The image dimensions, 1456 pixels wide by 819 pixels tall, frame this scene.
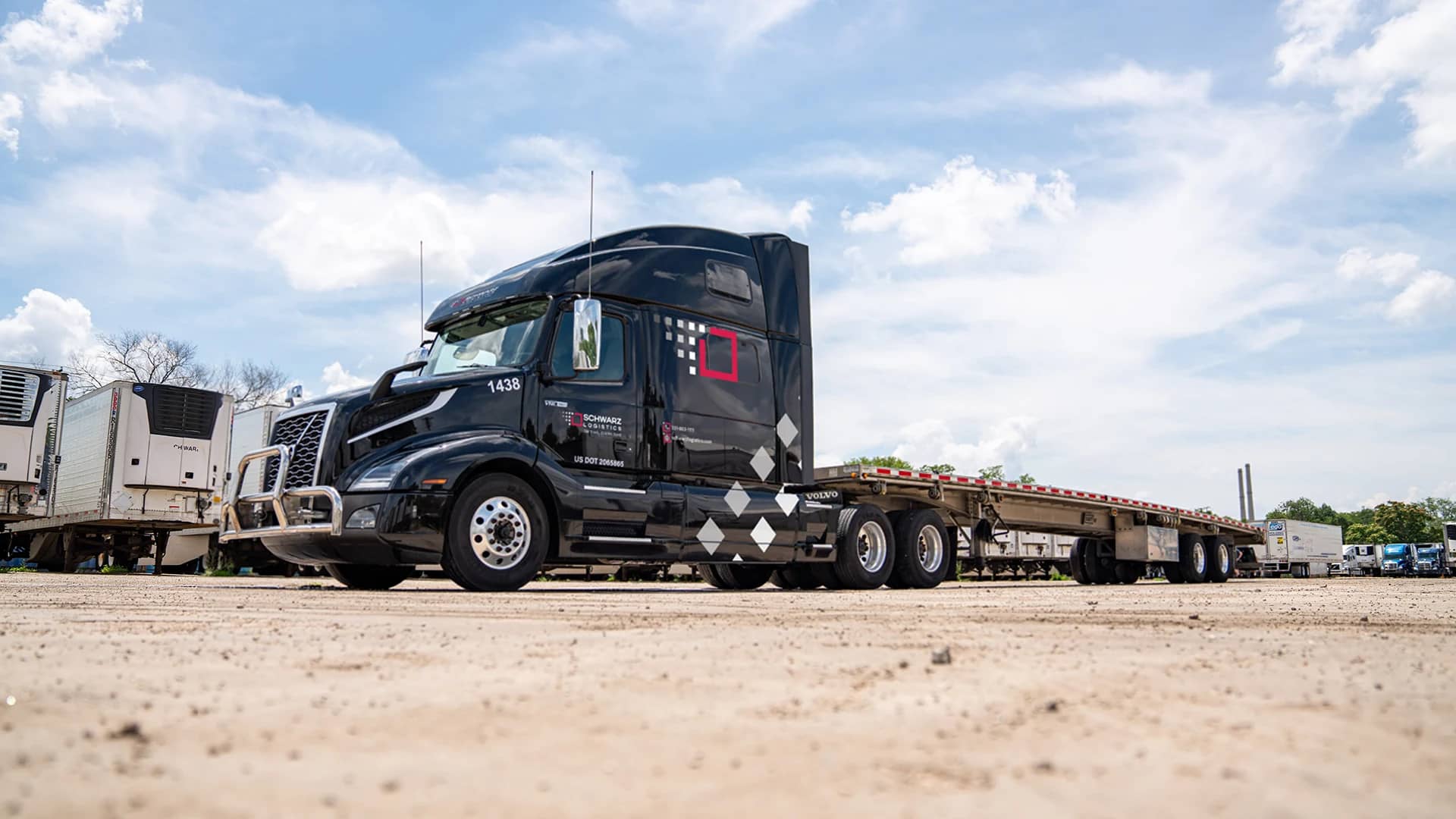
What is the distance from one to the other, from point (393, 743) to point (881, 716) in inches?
44.9

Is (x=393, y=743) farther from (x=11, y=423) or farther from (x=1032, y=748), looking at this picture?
(x=11, y=423)

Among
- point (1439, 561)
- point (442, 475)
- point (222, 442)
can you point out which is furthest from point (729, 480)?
point (1439, 561)

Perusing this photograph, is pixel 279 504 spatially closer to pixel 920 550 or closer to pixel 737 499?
pixel 737 499

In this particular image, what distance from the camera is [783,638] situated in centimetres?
469

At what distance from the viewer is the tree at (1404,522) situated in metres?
100

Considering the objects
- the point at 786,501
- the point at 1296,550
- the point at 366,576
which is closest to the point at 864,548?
the point at 786,501

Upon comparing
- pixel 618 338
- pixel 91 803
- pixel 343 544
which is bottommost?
pixel 91 803

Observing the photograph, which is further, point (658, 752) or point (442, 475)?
point (442, 475)

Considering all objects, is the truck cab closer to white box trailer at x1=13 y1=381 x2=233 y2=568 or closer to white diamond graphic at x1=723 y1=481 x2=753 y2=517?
white diamond graphic at x1=723 y1=481 x2=753 y2=517

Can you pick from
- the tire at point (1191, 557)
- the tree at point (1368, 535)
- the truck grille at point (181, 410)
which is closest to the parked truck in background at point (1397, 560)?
the tree at point (1368, 535)

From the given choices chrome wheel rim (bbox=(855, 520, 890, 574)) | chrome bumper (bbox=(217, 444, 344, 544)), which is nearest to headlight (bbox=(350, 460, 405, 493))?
chrome bumper (bbox=(217, 444, 344, 544))

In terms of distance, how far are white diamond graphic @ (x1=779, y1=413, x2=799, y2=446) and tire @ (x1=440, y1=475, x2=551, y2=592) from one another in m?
3.11

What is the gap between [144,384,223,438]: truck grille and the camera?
65.4 ft

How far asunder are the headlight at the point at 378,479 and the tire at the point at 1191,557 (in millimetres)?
15237
